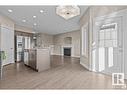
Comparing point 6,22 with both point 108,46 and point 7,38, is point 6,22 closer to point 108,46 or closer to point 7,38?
point 7,38

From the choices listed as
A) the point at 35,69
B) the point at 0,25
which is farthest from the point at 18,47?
the point at 35,69

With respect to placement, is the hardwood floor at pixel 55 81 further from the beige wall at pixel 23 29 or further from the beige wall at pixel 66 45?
the beige wall at pixel 66 45

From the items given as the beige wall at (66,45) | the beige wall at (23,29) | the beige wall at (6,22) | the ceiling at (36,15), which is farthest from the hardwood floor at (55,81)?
the beige wall at (66,45)

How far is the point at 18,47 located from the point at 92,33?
521cm

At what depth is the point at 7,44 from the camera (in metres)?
6.77

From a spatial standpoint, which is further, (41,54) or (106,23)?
(41,54)

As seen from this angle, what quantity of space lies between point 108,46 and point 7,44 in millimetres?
5273

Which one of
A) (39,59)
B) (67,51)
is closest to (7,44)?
(39,59)

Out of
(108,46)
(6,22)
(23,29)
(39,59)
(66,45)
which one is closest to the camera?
(108,46)

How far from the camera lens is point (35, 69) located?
17.1 ft

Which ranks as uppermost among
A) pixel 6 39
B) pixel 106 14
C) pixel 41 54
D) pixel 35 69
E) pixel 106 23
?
pixel 106 14

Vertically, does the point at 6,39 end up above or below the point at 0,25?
below

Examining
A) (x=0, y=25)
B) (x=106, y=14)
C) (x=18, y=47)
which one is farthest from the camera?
(x=18, y=47)

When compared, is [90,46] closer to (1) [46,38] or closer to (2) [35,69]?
(2) [35,69]
